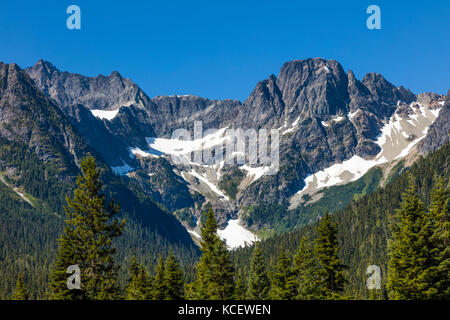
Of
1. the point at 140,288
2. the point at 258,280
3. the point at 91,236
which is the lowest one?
the point at 140,288

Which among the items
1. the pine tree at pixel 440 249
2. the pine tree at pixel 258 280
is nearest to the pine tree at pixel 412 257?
the pine tree at pixel 440 249

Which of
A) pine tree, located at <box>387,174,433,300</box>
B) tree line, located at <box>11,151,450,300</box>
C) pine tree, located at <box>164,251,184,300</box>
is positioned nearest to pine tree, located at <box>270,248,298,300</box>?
tree line, located at <box>11,151,450,300</box>

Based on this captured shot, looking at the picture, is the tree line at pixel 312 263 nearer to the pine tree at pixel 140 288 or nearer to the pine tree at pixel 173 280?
the pine tree at pixel 140 288

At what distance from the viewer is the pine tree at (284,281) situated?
57031 mm

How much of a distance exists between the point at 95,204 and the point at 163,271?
29.6m

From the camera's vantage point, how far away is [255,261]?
64.3 meters

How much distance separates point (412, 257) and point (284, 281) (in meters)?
20.4

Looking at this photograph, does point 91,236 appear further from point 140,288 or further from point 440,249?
point 440,249

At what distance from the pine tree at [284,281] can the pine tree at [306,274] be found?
103cm

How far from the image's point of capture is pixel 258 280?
64.5 meters

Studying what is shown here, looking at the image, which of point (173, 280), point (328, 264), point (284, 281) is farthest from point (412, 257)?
point (173, 280)

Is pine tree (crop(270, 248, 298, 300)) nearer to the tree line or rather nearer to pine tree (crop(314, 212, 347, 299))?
the tree line

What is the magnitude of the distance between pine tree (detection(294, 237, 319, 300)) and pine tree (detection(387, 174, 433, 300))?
8041mm
